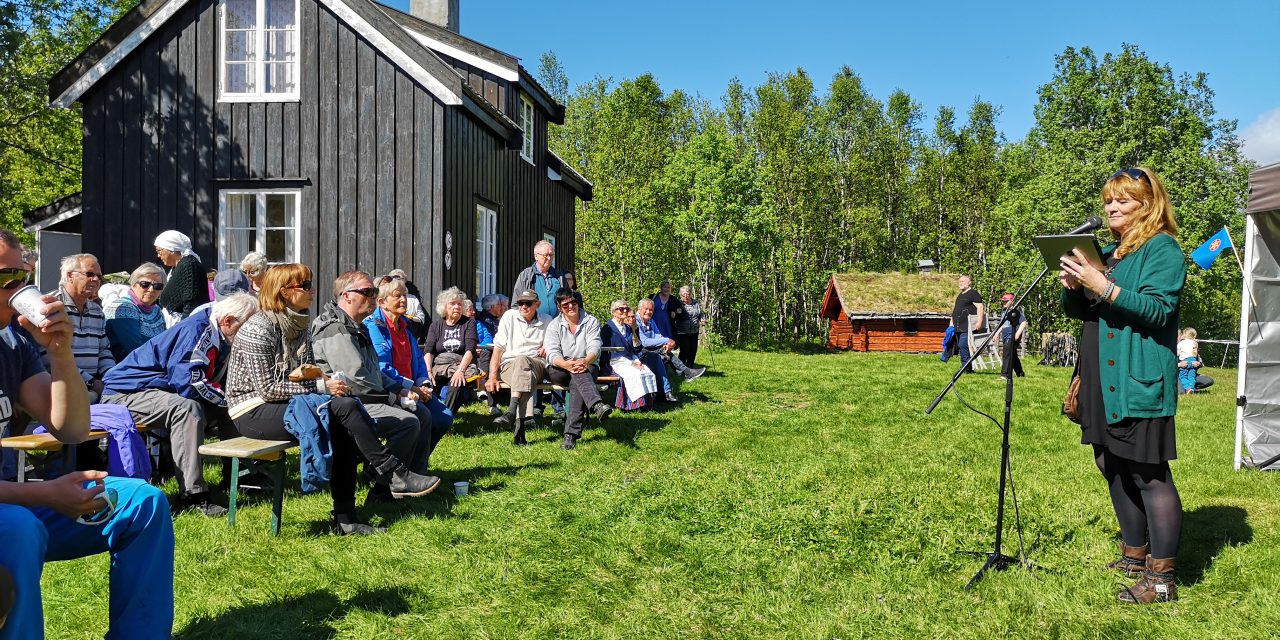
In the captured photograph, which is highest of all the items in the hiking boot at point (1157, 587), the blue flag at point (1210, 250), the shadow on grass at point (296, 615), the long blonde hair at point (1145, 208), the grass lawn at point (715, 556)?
the blue flag at point (1210, 250)

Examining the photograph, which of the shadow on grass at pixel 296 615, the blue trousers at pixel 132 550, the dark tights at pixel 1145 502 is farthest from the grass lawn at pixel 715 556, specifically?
the blue trousers at pixel 132 550

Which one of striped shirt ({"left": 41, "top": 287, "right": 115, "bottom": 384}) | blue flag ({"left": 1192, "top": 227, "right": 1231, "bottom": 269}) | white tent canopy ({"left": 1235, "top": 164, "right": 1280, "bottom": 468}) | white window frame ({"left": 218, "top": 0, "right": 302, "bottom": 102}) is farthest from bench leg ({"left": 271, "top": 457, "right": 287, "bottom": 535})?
blue flag ({"left": 1192, "top": 227, "right": 1231, "bottom": 269})

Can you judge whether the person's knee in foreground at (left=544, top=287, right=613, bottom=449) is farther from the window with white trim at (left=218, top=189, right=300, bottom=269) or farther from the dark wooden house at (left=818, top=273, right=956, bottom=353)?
the dark wooden house at (left=818, top=273, right=956, bottom=353)

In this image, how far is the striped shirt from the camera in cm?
574

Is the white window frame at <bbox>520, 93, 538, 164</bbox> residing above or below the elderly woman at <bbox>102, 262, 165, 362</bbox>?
above

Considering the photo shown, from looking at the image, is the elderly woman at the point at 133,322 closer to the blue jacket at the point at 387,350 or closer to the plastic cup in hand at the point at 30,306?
the blue jacket at the point at 387,350

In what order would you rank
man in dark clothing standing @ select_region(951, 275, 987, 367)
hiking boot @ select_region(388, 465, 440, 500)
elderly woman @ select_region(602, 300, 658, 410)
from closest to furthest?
hiking boot @ select_region(388, 465, 440, 500), elderly woman @ select_region(602, 300, 658, 410), man in dark clothing standing @ select_region(951, 275, 987, 367)

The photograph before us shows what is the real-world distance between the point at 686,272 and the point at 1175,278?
97.7ft

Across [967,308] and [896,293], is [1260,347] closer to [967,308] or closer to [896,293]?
[967,308]

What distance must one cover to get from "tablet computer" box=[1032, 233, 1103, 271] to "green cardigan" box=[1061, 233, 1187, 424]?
6.4 inches

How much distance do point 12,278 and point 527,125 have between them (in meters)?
13.3

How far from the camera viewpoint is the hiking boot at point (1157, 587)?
3725 millimetres

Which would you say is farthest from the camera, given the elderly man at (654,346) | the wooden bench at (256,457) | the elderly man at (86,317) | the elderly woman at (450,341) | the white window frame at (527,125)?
the white window frame at (527,125)

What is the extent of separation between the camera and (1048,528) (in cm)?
483
